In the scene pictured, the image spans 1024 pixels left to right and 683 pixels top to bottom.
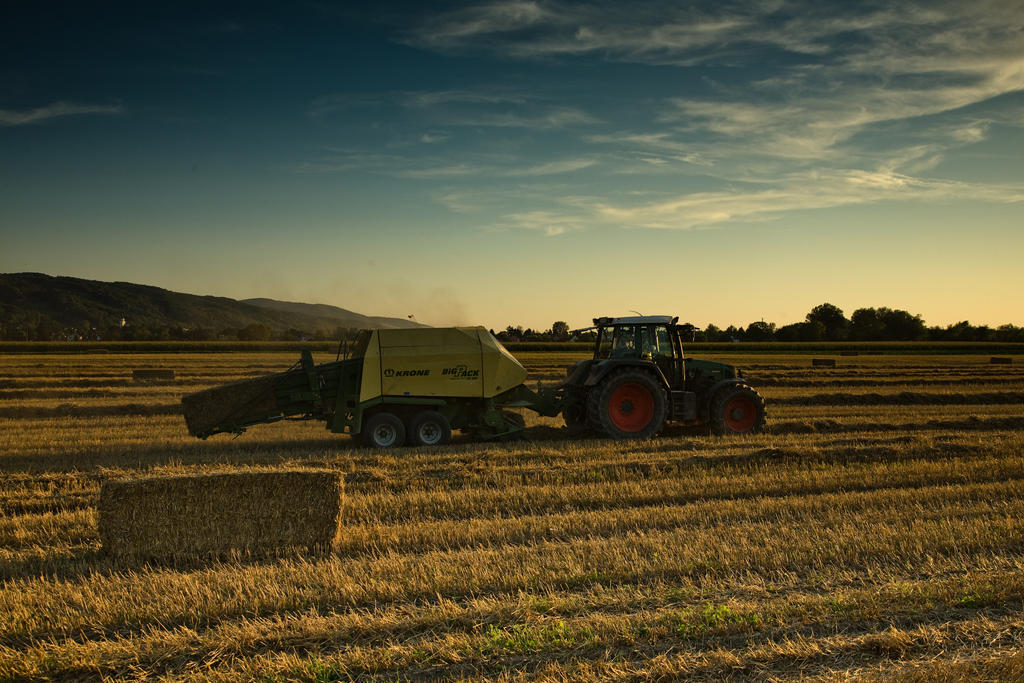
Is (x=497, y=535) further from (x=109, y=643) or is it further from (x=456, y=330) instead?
(x=456, y=330)

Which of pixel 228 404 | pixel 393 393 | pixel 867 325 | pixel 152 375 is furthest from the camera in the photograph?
pixel 867 325

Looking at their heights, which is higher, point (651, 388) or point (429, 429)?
point (651, 388)

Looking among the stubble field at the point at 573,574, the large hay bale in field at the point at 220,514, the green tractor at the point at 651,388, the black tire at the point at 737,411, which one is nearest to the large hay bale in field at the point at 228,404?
the stubble field at the point at 573,574

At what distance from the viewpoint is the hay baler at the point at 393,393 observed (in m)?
11.3

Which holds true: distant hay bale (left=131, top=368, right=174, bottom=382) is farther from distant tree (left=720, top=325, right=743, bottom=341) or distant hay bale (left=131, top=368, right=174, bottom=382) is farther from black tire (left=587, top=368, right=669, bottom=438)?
distant tree (left=720, top=325, right=743, bottom=341)

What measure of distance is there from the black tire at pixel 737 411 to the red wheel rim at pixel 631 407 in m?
1.16

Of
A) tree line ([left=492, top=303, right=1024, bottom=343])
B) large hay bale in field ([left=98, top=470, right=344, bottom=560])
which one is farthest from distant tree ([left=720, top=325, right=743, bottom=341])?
large hay bale in field ([left=98, top=470, right=344, bottom=560])

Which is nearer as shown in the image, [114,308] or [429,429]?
[429,429]

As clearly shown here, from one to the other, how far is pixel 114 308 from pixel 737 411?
123221mm

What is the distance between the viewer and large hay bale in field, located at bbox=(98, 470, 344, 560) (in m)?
6.11

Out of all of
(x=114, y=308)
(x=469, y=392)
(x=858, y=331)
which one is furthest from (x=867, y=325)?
(x=114, y=308)

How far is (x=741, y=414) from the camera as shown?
12.7 metres

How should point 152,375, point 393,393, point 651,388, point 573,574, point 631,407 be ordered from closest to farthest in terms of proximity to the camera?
point 573,574, point 393,393, point 651,388, point 631,407, point 152,375

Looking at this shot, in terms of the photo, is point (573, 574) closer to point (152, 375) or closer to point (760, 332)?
point (152, 375)
